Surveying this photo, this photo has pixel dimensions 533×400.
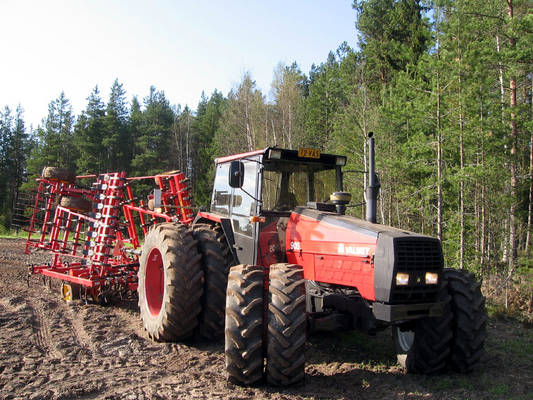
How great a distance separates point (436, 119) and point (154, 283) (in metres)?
8.99

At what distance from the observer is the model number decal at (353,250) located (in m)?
4.68

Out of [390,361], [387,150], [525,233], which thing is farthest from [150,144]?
[390,361]

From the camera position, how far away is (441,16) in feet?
39.3

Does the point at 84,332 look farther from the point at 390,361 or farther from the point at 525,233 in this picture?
the point at 525,233

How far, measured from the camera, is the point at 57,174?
30.2ft

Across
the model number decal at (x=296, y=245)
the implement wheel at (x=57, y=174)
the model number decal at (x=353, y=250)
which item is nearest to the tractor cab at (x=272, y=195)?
the model number decal at (x=296, y=245)

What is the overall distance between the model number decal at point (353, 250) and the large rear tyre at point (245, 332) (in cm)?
99

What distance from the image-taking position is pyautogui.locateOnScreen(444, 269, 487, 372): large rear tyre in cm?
496

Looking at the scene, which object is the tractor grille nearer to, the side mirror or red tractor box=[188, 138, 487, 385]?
red tractor box=[188, 138, 487, 385]

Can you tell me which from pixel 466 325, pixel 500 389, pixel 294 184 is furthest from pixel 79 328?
pixel 500 389

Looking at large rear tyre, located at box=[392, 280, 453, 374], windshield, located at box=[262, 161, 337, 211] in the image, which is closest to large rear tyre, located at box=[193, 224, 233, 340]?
windshield, located at box=[262, 161, 337, 211]

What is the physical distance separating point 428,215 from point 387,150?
202 inches

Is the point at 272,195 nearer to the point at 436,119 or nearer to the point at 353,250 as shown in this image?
the point at 353,250

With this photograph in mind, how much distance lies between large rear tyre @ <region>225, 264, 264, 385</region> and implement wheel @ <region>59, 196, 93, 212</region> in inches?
229
